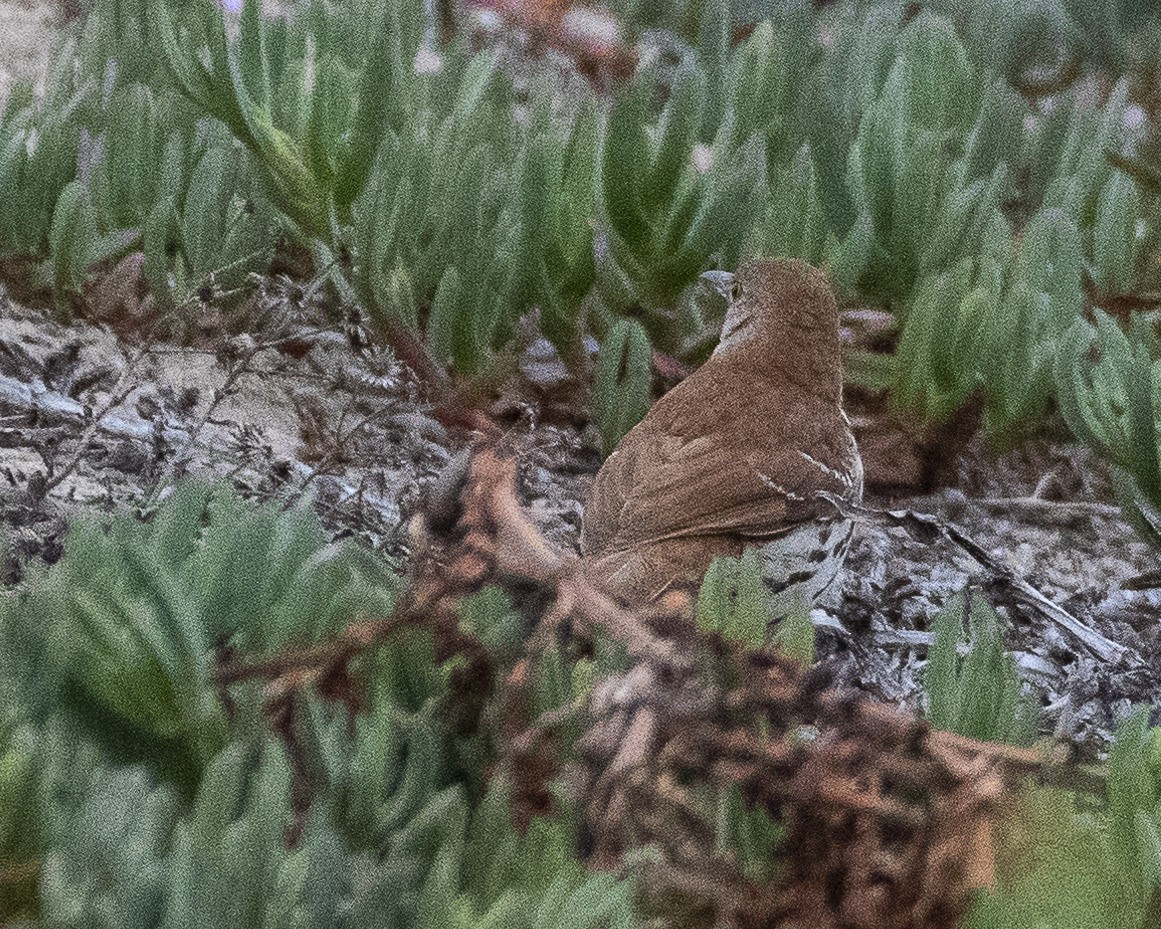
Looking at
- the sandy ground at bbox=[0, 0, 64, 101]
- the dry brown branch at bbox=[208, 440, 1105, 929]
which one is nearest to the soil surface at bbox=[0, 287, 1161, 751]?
the dry brown branch at bbox=[208, 440, 1105, 929]

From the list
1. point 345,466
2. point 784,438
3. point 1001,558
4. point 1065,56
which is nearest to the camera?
point 784,438

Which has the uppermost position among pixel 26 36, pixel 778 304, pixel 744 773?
pixel 26 36

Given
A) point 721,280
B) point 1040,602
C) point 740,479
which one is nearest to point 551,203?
point 721,280

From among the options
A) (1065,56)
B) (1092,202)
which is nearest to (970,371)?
(1092,202)

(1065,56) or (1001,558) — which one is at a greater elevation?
(1065,56)

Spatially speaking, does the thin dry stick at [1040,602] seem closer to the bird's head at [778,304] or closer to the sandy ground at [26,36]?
the bird's head at [778,304]

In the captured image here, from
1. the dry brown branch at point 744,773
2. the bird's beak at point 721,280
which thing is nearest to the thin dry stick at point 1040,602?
the bird's beak at point 721,280

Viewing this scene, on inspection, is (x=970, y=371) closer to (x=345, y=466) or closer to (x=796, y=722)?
(x=345, y=466)

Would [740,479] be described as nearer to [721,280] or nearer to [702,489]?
[702,489]
